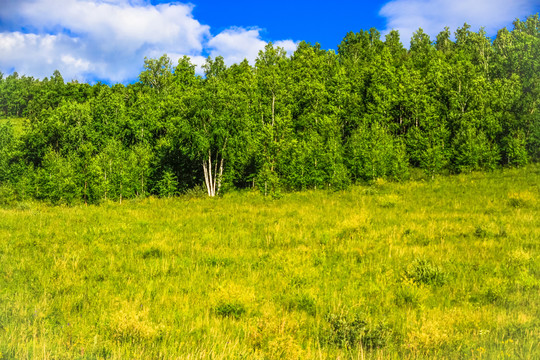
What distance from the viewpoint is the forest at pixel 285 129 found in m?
32.8

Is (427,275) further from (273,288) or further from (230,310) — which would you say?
(230,310)

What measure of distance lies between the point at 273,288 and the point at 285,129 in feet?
82.0

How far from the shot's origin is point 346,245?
1194 cm

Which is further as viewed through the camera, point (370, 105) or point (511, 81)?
point (370, 105)

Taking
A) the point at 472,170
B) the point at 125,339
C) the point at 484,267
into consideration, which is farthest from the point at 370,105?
the point at 125,339

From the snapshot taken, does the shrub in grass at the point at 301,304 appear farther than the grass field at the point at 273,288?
Yes

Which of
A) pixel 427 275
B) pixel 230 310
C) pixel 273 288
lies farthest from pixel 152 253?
pixel 427 275

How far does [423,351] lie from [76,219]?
1819 cm

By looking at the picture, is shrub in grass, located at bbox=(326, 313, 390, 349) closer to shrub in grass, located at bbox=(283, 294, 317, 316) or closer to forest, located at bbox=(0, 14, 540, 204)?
shrub in grass, located at bbox=(283, 294, 317, 316)

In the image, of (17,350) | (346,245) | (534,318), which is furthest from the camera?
(346,245)

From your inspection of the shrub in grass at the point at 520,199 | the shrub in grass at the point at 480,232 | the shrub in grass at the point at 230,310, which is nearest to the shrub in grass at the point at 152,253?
the shrub in grass at the point at 230,310

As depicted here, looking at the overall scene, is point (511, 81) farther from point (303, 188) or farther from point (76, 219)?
point (76, 219)

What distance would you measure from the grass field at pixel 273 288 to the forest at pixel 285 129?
1554 centimetres

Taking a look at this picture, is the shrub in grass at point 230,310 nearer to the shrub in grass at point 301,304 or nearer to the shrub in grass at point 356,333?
the shrub in grass at point 301,304
